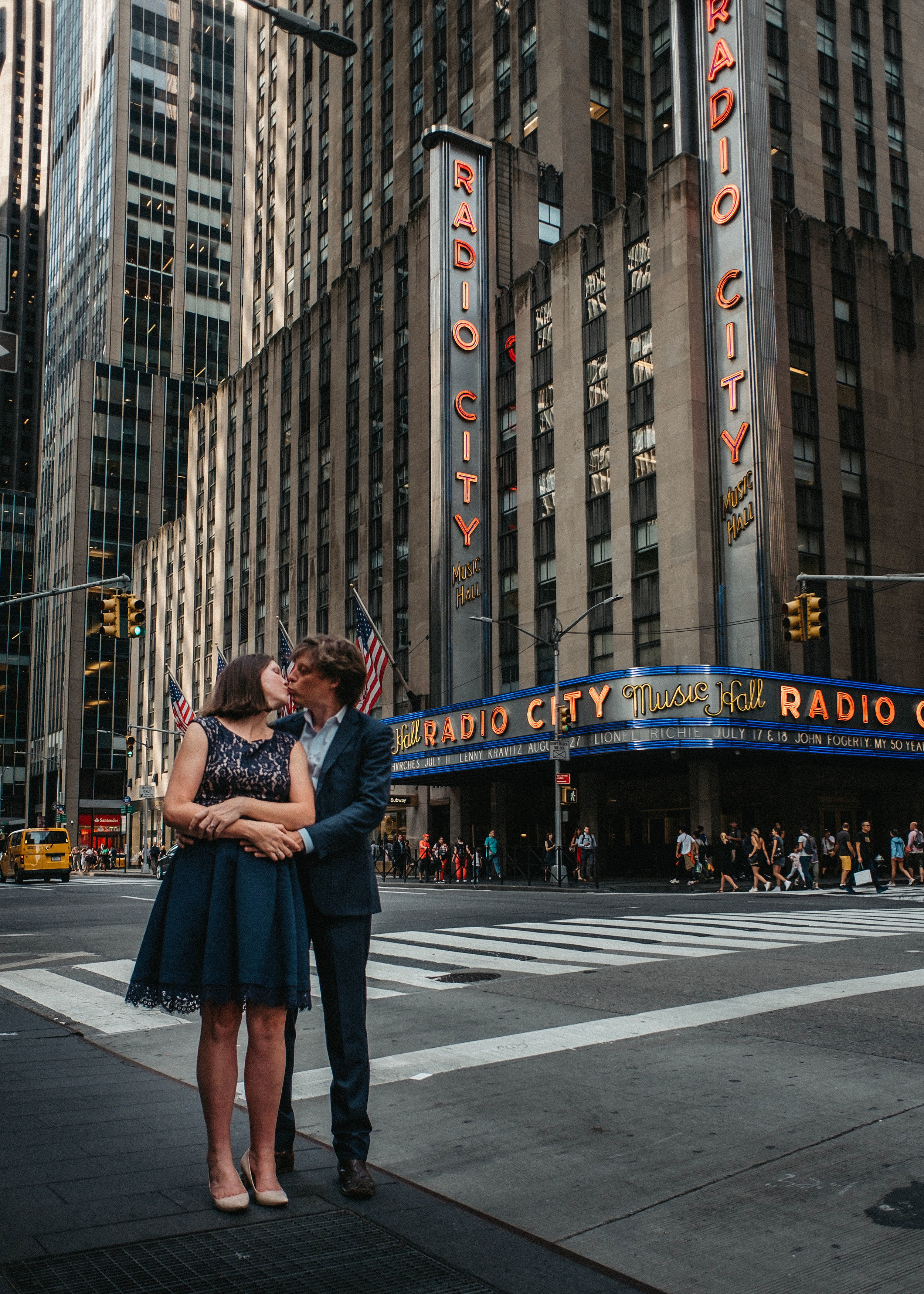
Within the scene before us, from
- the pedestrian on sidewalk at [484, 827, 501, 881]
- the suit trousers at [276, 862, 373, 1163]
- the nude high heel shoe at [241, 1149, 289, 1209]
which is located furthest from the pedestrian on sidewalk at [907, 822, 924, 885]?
the nude high heel shoe at [241, 1149, 289, 1209]

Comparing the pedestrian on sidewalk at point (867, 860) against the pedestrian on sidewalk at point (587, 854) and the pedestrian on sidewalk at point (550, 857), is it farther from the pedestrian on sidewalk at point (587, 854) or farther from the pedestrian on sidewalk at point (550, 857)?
the pedestrian on sidewalk at point (550, 857)

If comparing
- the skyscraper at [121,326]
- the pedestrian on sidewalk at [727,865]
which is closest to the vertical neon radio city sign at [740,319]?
the pedestrian on sidewalk at [727,865]

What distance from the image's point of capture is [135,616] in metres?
25.1

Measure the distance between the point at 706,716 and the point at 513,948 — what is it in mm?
22419

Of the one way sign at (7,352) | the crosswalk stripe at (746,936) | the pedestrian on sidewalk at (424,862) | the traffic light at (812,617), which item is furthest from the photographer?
the pedestrian on sidewalk at (424,862)

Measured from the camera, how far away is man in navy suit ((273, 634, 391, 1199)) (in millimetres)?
4246

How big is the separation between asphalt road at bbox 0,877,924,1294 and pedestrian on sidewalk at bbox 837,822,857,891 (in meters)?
14.7

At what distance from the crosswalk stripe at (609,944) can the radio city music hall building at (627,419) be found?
65.6 ft

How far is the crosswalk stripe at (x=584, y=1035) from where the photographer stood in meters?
6.28

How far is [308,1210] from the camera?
395cm

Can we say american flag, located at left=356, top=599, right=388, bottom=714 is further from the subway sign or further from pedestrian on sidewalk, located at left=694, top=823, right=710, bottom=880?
pedestrian on sidewalk, located at left=694, top=823, right=710, bottom=880

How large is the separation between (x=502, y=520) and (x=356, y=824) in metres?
43.8

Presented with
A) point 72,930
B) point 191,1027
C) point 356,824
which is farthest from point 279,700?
point 72,930

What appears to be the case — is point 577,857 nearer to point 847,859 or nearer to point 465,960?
point 847,859
